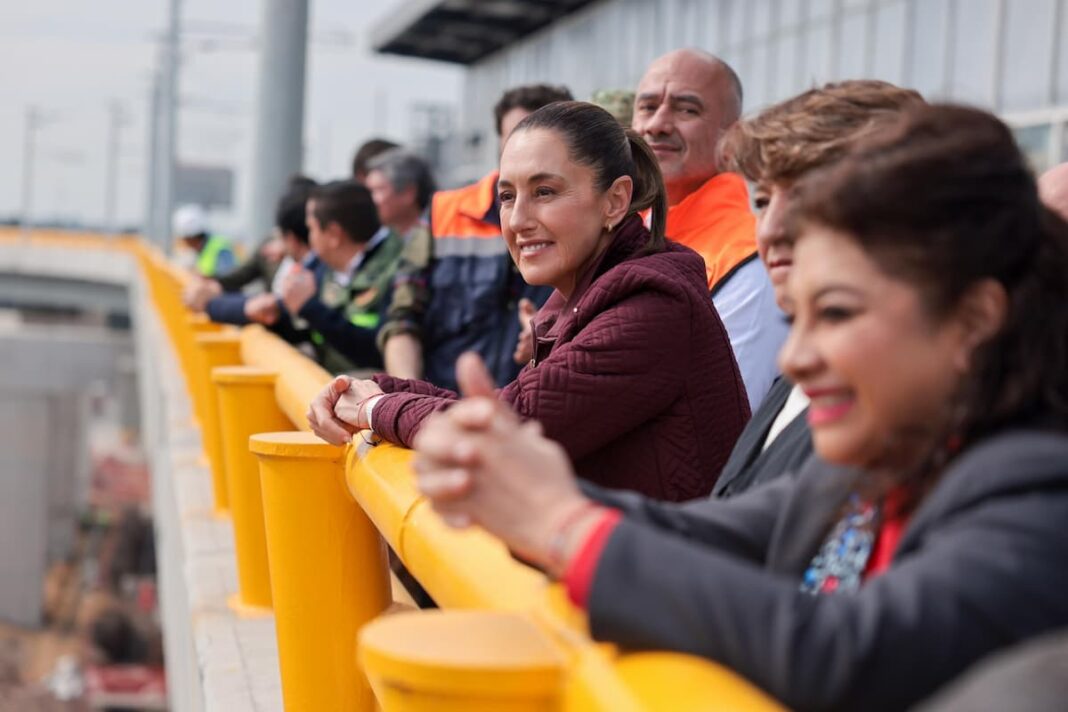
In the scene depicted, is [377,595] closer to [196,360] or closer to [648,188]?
[648,188]

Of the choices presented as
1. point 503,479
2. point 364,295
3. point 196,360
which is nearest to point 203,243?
point 196,360

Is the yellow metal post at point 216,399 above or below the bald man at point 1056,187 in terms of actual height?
below

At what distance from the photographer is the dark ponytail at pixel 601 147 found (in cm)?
334

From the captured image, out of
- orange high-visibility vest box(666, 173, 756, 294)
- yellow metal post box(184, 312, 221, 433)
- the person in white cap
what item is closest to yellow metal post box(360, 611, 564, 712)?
orange high-visibility vest box(666, 173, 756, 294)

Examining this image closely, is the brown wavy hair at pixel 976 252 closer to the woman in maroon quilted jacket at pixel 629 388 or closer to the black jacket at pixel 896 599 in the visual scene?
the black jacket at pixel 896 599

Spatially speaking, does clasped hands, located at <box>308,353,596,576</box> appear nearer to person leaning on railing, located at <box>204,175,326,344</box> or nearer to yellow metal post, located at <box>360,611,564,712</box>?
yellow metal post, located at <box>360,611,564,712</box>

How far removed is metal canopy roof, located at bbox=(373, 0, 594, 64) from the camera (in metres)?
31.3

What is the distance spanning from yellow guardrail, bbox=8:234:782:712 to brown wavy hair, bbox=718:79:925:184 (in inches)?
29.6

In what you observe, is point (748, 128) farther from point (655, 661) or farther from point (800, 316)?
point (655, 661)

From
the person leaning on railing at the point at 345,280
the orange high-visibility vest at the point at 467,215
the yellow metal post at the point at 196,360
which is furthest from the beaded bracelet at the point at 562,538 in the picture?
the yellow metal post at the point at 196,360

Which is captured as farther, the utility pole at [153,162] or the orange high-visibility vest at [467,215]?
the utility pole at [153,162]

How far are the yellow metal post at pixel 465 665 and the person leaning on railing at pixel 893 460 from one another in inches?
3.0

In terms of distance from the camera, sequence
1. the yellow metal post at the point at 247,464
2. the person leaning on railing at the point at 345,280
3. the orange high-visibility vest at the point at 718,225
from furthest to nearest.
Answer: the person leaning on railing at the point at 345,280, the yellow metal post at the point at 247,464, the orange high-visibility vest at the point at 718,225

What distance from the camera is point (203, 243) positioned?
51.2 feet
